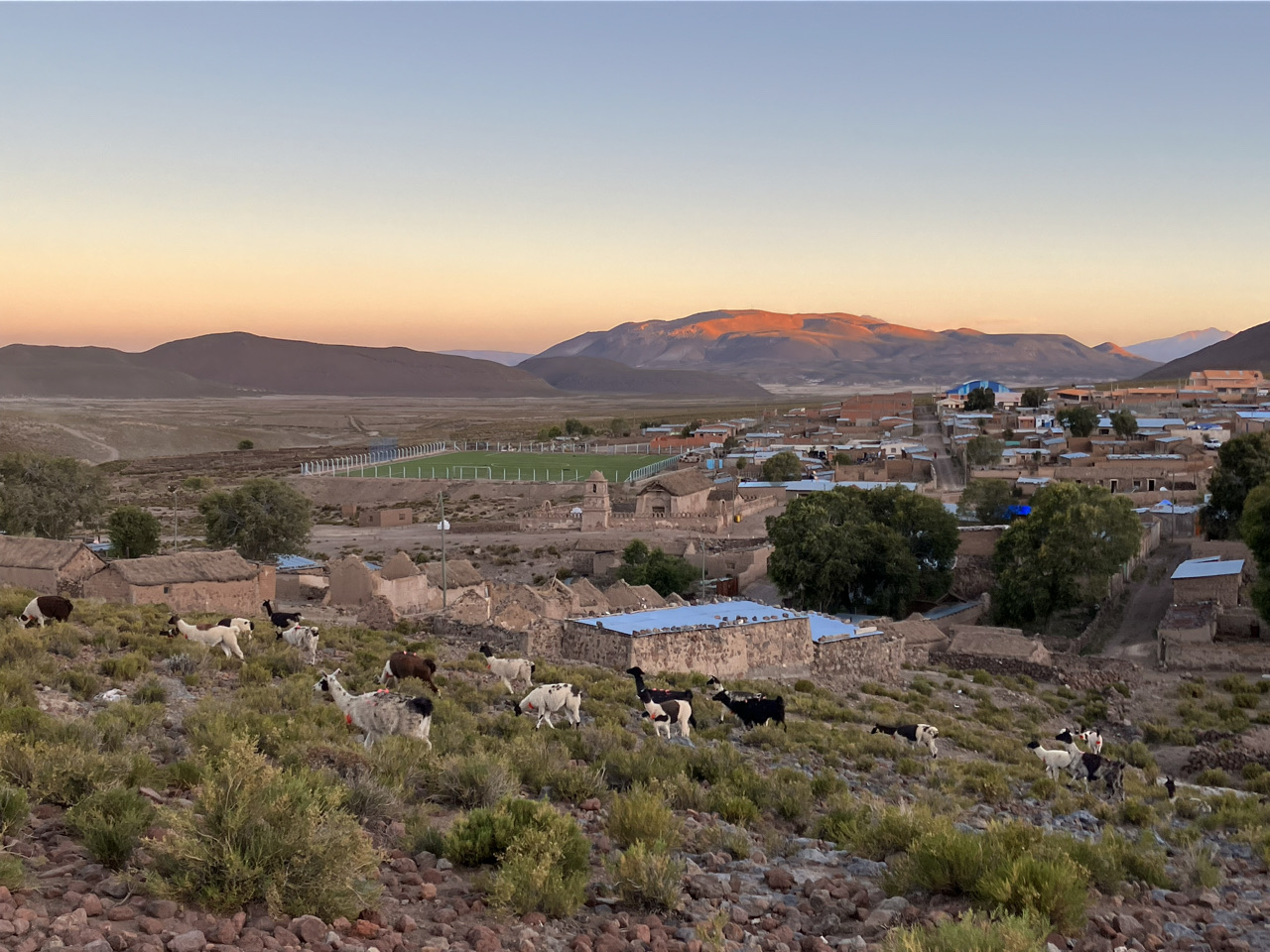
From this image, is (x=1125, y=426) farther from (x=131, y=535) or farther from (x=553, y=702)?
(x=553, y=702)

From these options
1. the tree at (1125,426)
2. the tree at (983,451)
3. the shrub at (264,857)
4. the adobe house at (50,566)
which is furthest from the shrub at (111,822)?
the tree at (1125,426)

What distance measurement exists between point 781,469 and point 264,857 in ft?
204

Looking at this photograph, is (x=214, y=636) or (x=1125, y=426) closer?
(x=214, y=636)

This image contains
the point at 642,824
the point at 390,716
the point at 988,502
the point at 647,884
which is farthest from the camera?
the point at 988,502

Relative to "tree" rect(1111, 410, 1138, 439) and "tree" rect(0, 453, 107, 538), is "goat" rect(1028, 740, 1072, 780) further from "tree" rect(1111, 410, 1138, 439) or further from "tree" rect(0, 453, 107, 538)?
"tree" rect(1111, 410, 1138, 439)

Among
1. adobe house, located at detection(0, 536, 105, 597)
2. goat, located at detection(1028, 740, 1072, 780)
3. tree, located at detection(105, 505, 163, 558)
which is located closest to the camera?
goat, located at detection(1028, 740, 1072, 780)

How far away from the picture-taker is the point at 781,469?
220 ft

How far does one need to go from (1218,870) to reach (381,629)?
1530 centimetres

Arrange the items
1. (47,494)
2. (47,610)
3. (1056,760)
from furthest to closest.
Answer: (47,494) → (47,610) → (1056,760)

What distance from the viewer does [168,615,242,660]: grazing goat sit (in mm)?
14086

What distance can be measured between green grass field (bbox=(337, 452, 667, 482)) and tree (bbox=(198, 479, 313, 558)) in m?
34.0

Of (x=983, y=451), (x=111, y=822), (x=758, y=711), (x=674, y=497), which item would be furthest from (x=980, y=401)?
(x=111, y=822)

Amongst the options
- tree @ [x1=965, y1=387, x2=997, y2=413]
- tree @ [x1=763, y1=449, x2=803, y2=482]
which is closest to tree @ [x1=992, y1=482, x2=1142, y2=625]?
tree @ [x1=763, y1=449, x2=803, y2=482]

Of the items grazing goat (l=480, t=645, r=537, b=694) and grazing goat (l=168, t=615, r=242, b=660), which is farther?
grazing goat (l=480, t=645, r=537, b=694)
